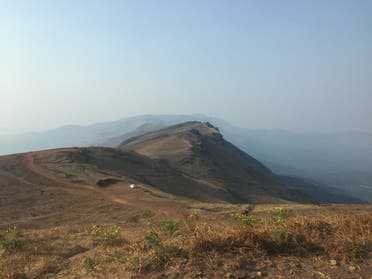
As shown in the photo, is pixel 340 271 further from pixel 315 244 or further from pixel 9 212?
pixel 9 212

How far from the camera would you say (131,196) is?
2720 cm

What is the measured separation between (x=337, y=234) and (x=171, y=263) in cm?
303

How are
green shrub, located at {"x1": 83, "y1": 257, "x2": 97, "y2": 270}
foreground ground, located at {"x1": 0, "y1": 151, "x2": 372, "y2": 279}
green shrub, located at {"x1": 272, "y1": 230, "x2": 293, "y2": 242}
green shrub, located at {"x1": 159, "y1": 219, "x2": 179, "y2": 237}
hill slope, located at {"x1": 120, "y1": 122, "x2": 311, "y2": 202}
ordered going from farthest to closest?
hill slope, located at {"x1": 120, "y1": 122, "x2": 311, "y2": 202}, green shrub, located at {"x1": 159, "y1": 219, "x2": 179, "y2": 237}, green shrub, located at {"x1": 83, "y1": 257, "x2": 97, "y2": 270}, green shrub, located at {"x1": 272, "y1": 230, "x2": 293, "y2": 242}, foreground ground, located at {"x1": 0, "y1": 151, "x2": 372, "y2": 279}

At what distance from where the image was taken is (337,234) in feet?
21.9

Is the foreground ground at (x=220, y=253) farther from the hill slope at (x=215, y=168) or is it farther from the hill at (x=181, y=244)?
the hill slope at (x=215, y=168)

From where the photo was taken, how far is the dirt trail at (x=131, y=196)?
891 inches

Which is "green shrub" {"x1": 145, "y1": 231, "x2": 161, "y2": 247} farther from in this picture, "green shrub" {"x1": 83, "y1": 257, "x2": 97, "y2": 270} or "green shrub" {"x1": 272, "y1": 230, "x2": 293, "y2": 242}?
"green shrub" {"x1": 272, "y1": 230, "x2": 293, "y2": 242}

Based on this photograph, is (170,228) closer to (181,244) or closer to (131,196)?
(181,244)

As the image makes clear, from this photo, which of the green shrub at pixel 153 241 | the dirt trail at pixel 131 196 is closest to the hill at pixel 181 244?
the green shrub at pixel 153 241

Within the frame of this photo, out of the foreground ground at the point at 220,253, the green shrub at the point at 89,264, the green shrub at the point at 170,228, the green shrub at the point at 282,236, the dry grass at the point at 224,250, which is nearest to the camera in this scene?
the foreground ground at the point at 220,253

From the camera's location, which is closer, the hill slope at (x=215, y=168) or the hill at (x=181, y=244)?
the hill at (x=181, y=244)

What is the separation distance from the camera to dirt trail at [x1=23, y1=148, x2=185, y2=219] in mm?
22641

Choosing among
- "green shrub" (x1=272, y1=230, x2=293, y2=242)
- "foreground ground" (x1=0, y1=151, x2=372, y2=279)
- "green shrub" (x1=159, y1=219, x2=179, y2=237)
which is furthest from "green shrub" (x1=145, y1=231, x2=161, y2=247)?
"green shrub" (x1=272, y1=230, x2=293, y2=242)

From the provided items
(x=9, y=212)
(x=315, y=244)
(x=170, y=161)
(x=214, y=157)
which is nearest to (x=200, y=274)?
(x=315, y=244)
